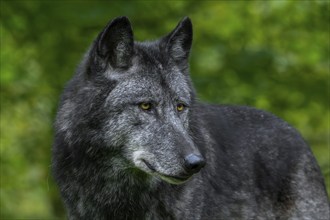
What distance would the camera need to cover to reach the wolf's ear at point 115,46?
688 centimetres

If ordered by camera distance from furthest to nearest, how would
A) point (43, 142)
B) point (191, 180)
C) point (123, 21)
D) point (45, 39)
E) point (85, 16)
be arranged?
point (43, 142) → point (45, 39) → point (85, 16) → point (191, 180) → point (123, 21)

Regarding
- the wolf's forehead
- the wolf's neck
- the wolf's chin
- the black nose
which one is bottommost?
the wolf's neck

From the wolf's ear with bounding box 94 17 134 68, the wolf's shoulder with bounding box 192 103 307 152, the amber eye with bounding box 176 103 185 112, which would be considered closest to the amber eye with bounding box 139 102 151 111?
the amber eye with bounding box 176 103 185 112

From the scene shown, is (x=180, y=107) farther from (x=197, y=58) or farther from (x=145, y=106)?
(x=197, y=58)

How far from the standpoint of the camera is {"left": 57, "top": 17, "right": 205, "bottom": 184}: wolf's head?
6.63 meters

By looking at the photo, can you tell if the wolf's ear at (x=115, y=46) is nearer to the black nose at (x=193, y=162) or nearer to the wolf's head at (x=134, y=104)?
the wolf's head at (x=134, y=104)

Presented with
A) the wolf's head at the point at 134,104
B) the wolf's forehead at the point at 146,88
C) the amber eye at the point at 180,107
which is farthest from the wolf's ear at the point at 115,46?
the amber eye at the point at 180,107

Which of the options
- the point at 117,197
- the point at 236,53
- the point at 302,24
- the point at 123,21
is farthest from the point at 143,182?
the point at 302,24

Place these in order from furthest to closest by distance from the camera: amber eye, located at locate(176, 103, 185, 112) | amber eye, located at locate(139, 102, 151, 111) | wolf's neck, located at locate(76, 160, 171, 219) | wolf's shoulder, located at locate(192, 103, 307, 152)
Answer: wolf's shoulder, located at locate(192, 103, 307, 152), wolf's neck, located at locate(76, 160, 171, 219), amber eye, located at locate(176, 103, 185, 112), amber eye, located at locate(139, 102, 151, 111)

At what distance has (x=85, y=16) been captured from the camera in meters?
11.7

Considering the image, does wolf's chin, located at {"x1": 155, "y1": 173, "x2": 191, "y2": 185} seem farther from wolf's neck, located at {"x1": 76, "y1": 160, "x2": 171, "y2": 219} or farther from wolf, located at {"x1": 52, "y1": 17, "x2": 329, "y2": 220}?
wolf's neck, located at {"x1": 76, "y1": 160, "x2": 171, "y2": 219}

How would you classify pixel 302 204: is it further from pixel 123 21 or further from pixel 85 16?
pixel 85 16

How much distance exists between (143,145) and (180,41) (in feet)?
4.04

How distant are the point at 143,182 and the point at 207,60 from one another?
6940 mm
